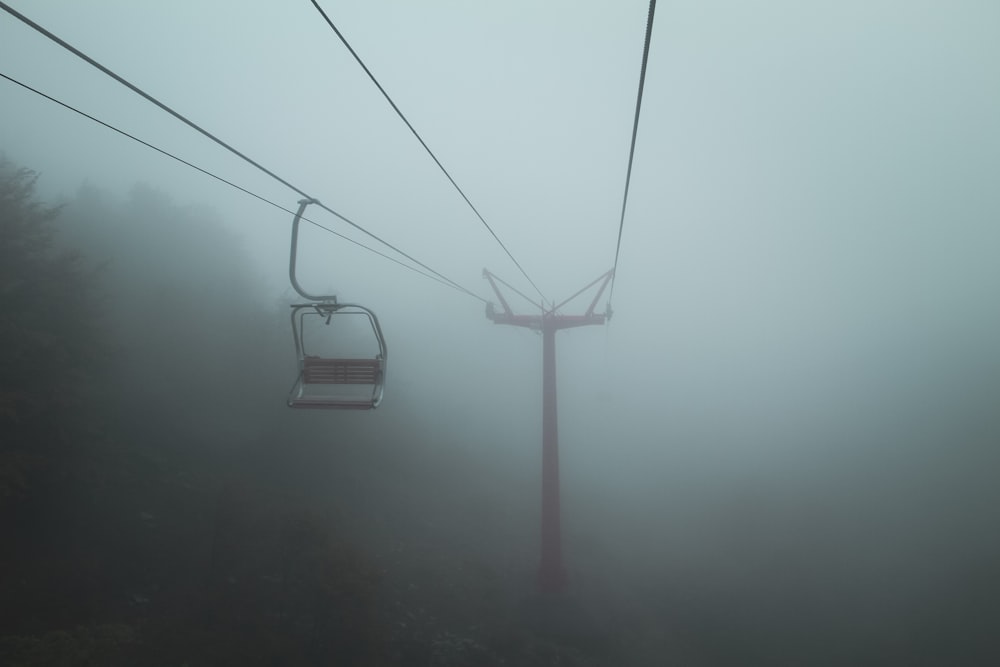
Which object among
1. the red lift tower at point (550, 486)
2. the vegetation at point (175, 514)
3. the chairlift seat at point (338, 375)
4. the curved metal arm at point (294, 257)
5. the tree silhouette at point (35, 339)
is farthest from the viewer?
the red lift tower at point (550, 486)

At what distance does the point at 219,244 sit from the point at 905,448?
175 feet

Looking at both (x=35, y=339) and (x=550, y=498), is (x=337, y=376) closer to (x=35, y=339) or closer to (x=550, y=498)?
(x=35, y=339)

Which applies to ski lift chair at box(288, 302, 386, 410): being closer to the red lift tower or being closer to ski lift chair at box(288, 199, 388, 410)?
ski lift chair at box(288, 199, 388, 410)

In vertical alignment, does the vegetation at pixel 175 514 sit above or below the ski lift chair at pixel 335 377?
below

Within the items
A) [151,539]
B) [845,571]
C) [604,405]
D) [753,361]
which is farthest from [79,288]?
[753,361]

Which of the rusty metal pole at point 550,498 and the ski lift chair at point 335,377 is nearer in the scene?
the ski lift chair at point 335,377

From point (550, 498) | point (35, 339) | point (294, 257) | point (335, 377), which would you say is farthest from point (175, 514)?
point (294, 257)

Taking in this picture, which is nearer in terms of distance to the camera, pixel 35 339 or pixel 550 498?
pixel 35 339

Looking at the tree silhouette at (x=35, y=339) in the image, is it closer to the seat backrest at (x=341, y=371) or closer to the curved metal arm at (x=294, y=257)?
the seat backrest at (x=341, y=371)

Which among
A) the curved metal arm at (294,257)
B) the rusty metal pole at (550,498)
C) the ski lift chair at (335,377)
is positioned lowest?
the rusty metal pole at (550,498)

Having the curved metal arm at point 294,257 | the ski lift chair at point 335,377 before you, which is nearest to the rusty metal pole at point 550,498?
the ski lift chair at point 335,377

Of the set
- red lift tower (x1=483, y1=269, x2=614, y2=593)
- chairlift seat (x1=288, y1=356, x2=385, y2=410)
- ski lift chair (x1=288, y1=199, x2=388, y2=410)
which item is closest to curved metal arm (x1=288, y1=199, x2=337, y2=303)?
ski lift chair (x1=288, y1=199, x2=388, y2=410)

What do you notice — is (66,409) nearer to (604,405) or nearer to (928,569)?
(928,569)

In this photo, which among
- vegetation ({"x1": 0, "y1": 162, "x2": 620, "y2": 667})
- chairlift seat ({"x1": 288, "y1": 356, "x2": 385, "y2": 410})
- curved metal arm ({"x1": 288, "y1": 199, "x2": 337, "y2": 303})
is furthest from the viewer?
vegetation ({"x1": 0, "y1": 162, "x2": 620, "y2": 667})
